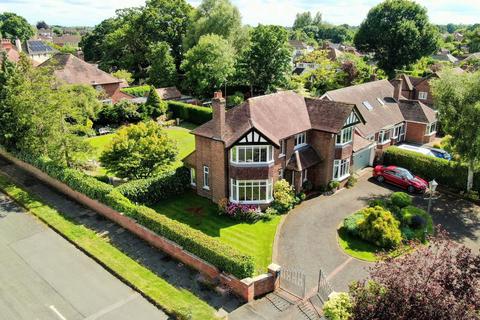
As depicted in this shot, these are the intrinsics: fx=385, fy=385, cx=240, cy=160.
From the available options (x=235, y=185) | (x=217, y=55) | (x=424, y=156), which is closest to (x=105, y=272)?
(x=235, y=185)

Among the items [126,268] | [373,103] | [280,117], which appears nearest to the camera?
[126,268]

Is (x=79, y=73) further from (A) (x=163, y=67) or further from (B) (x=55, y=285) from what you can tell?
(B) (x=55, y=285)

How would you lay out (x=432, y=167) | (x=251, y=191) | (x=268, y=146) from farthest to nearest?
(x=432, y=167)
(x=251, y=191)
(x=268, y=146)

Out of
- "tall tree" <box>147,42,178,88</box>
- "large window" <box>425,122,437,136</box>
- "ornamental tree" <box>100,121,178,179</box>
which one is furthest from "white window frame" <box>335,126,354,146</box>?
"tall tree" <box>147,42,178,88</box>

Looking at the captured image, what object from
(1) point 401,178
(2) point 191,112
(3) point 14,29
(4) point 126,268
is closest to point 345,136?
(1) point 401,178

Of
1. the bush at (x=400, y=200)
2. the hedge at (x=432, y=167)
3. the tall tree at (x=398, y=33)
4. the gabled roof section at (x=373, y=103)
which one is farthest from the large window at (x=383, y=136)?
the tall tree at (x=398, y=33)

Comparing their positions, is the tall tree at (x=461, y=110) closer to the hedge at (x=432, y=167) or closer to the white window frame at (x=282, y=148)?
the hedge at (x=432, y=167)
